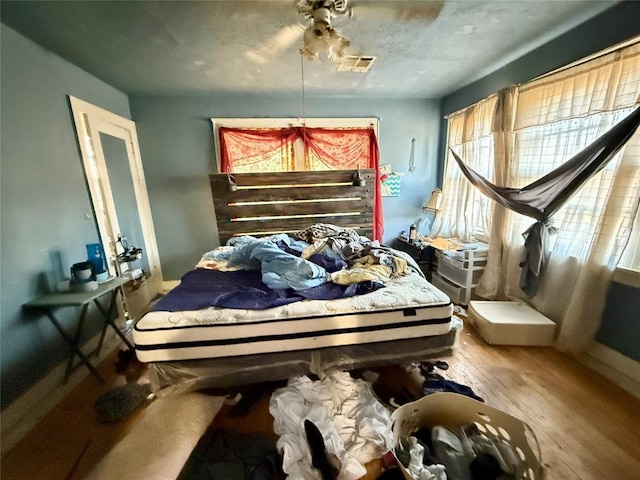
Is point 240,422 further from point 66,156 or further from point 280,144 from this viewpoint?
point 280,144

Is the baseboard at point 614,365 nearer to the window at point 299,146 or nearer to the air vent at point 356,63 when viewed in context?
the window at point 299,146

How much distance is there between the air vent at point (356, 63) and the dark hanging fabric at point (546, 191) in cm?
136

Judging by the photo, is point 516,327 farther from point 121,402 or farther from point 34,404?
point 34,404

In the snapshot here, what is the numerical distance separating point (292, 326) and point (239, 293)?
42cm

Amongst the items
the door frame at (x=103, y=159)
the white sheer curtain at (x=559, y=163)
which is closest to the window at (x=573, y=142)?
the white sheer curtain at (x=559, y=163)

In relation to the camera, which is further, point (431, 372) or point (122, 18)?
point (431, 372)

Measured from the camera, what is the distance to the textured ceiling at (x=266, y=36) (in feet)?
5.14

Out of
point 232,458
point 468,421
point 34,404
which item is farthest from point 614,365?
point 34,404

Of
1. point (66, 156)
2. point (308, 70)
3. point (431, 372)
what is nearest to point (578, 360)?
point (431, 372)

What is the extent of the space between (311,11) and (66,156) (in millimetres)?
2188

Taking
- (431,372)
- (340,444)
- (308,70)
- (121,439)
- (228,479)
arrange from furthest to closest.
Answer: (308,70), (431,372), (121,439), (340,444), (228,479)

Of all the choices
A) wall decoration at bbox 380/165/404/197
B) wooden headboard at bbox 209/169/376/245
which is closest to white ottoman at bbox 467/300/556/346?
wooden headboard at bbox 209/169/376/245

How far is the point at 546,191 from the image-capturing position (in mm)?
1957

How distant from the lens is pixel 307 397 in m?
1.49
